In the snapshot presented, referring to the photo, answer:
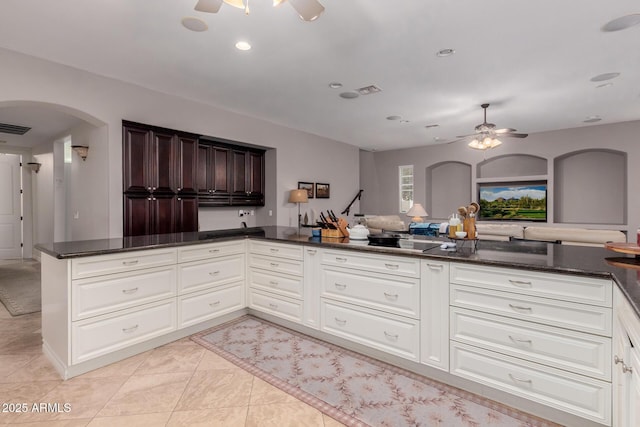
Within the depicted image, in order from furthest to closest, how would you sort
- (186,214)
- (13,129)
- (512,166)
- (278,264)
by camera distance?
(512,166) → (13,129) → (186,214) → (278,264)

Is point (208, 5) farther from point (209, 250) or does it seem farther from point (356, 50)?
point (209, 250)

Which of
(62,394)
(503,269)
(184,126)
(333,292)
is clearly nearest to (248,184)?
(184,126)

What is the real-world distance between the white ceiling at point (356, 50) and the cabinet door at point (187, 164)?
69 cm

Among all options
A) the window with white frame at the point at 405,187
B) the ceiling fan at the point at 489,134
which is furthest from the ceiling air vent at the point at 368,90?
the window with white frame at the point at 405,187

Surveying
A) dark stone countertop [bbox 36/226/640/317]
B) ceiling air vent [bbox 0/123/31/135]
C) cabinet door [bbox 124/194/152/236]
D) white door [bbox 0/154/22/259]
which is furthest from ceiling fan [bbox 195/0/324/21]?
white door [bbox 0/154/22/259]

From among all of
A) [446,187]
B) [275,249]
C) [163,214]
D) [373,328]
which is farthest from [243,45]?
[446,187]

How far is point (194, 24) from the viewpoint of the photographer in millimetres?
2771

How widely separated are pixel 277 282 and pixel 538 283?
2.21m

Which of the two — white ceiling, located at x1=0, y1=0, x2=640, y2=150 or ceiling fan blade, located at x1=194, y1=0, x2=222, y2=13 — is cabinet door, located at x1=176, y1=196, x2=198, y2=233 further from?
ceiling fan blade, located at x1=194, y1=0, x2=222, y2=13

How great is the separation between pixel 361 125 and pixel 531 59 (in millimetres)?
3266

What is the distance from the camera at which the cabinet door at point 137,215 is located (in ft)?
12.7

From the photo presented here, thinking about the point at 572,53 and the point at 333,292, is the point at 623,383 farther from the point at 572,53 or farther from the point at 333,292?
the point at 572,53

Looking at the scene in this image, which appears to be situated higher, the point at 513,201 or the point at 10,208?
the point at 513,201

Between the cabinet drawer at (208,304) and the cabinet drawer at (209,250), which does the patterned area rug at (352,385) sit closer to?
the cabinet drawer at (208,304)
